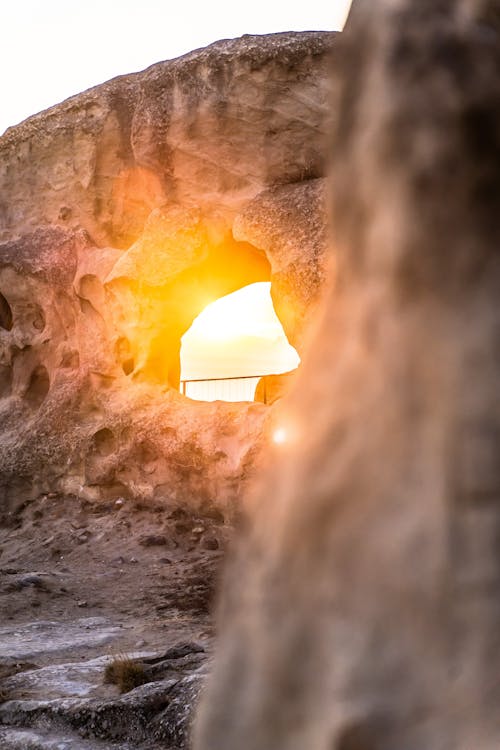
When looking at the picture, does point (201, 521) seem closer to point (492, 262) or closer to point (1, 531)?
point (1, 531)

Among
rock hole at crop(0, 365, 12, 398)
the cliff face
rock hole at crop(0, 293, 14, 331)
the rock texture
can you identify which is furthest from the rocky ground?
the rock texture

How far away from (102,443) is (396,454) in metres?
7.88

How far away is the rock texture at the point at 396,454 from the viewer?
104 centimetres

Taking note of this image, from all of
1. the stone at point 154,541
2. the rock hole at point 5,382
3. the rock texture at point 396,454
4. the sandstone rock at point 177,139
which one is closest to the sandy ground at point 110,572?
the stone at point 154,541

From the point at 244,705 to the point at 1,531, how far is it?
8.15 m

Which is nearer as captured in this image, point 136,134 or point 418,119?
point 418,119

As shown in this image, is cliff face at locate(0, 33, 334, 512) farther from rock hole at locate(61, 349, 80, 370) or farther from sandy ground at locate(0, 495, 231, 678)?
sandy ground at locate(0, 495, 231, 678)

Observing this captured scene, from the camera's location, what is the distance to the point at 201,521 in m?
7.92

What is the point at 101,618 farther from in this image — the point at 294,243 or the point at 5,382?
the point at 5,382

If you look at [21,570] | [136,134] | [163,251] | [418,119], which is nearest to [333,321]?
[418,119]

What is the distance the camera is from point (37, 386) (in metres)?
9.77

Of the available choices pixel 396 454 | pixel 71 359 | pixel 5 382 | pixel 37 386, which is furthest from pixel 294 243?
pixel 396 454

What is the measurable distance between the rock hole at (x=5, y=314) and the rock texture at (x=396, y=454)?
9244 millimetres

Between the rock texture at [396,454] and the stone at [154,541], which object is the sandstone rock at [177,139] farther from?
the rock texture at [396,454]
